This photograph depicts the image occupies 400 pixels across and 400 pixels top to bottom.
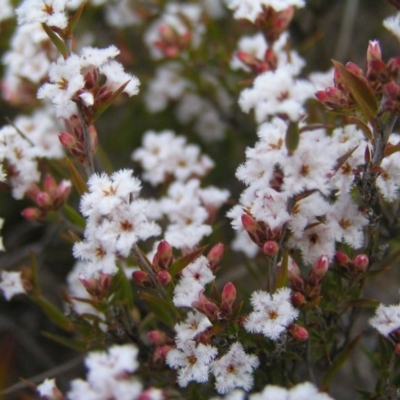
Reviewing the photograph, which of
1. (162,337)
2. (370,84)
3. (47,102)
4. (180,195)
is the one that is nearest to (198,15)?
(47,102)

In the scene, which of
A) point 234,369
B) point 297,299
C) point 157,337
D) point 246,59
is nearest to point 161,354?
point 157,337

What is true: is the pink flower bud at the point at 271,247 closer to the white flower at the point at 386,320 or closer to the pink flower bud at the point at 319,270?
the pink flower bud at the point at 319,270

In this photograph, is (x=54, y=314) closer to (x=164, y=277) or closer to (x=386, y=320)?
(x=164, y=277)

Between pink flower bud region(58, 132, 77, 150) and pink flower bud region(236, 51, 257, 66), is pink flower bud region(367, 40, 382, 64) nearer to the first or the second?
pink flower bud region(236, 51, 257, 66)

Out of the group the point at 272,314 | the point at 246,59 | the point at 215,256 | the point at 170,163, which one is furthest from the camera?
the point at 170,163

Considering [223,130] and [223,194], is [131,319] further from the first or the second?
[223,130]

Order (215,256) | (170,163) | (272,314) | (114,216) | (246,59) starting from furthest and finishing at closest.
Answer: (170,163), (246,59), (215,256), (272,314), (114,216)
